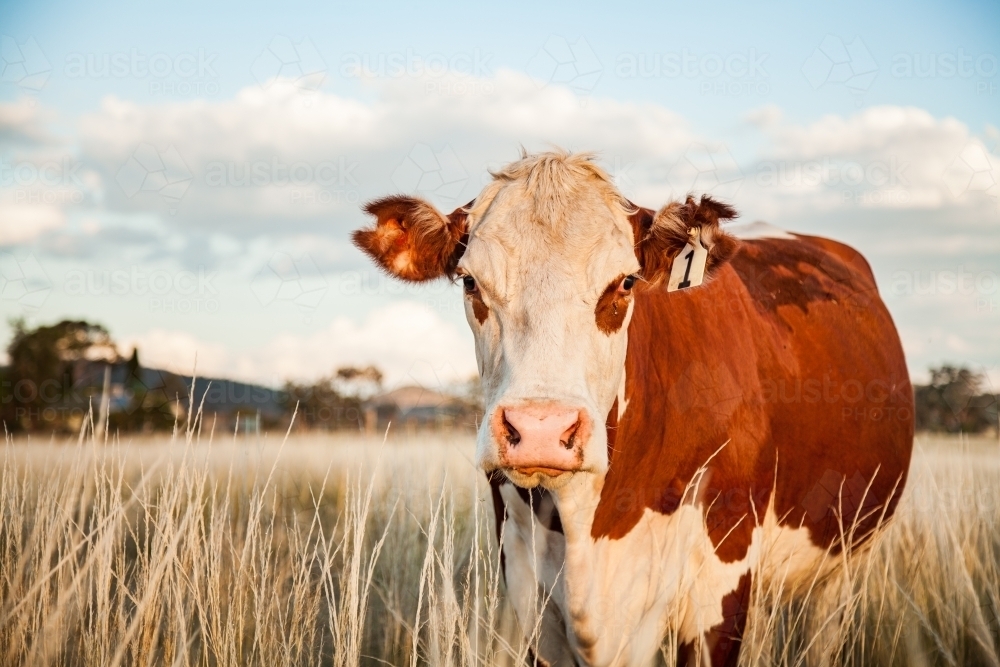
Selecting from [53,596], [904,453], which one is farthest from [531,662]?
[904,453]

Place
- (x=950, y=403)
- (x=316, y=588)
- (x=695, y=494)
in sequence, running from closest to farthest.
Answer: (x=695, y=494), (x=316, y=588), (x=950, y=403)

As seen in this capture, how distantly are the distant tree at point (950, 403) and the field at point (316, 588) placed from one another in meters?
15.0

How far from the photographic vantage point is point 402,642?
5133 millimetres

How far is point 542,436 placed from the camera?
8.95 ft

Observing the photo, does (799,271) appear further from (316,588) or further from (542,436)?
(316,588)

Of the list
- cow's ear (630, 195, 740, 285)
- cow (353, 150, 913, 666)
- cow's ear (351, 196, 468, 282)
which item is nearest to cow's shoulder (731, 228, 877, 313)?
cow (353, 150, 913, 666)

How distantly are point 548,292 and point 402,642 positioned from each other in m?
3.00

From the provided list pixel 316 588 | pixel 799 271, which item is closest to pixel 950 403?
pixel 799 271

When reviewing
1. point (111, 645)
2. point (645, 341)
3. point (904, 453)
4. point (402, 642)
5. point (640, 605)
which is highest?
point (645, 341)

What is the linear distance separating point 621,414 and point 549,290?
0.75 metres

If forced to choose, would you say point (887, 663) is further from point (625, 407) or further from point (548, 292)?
point (548, 292)

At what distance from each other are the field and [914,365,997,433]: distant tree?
15.0 metres

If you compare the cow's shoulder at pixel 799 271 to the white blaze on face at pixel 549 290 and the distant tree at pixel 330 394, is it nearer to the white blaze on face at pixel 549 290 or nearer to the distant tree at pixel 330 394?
the white blaze on face at pixel 549 290

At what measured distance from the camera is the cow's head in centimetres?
280
